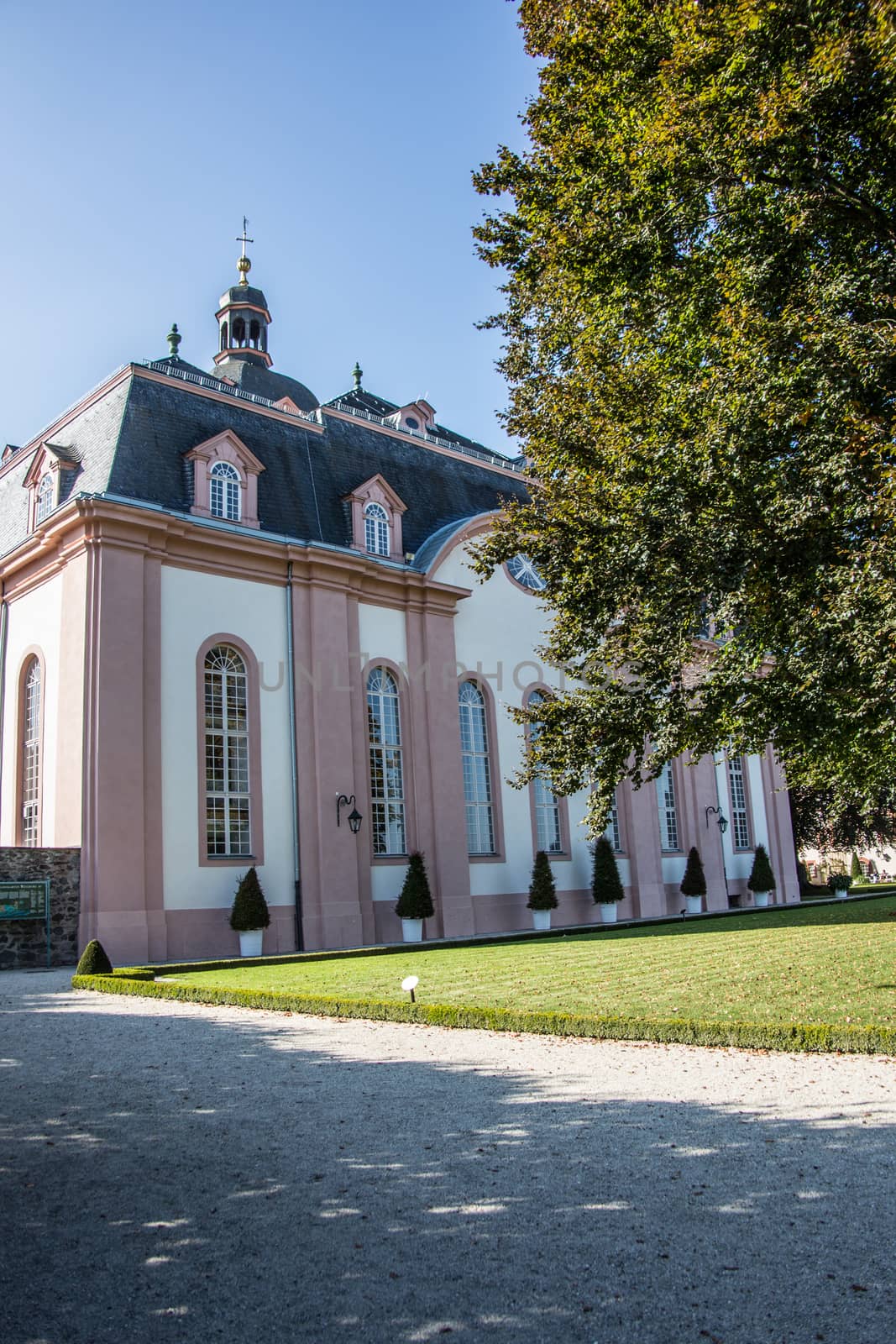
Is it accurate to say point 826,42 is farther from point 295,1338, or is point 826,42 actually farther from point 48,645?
point 48,645

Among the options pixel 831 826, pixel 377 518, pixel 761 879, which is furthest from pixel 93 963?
pixel 831 826

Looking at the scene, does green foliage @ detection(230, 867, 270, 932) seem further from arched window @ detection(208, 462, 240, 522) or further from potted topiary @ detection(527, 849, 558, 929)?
arched window @ detection(208, 462, 240, 522)

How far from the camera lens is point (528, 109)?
1426cm

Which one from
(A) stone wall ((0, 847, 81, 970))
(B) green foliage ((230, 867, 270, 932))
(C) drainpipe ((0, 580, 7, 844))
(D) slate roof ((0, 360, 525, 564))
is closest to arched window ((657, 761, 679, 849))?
(D) slate roof ((0, 360, 525, 564))

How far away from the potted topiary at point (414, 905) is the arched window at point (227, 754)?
3743mm

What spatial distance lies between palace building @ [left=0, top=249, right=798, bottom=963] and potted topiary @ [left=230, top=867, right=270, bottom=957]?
1.71ft

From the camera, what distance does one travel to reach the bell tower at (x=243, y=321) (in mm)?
40625

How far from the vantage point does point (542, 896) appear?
83.4 feet

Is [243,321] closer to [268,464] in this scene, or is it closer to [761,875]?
[268,464]

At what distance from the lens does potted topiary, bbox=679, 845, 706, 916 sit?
3069 cm

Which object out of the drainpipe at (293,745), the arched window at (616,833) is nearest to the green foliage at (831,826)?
the arched window at (616,833)

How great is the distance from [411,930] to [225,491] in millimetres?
10567

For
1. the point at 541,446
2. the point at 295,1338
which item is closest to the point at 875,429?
the point at 541,446

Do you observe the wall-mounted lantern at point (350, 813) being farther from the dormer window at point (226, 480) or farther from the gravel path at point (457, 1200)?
the gravel path at point (457, 1200)
